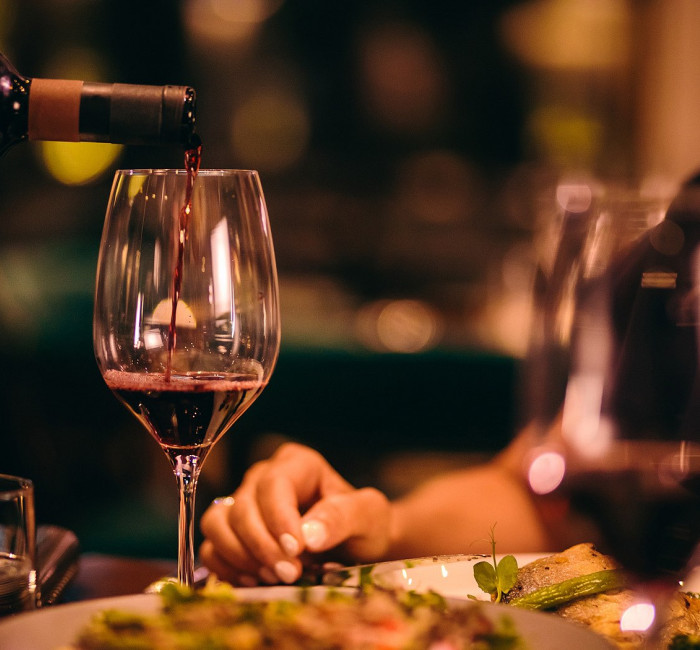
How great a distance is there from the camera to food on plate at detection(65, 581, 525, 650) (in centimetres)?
41

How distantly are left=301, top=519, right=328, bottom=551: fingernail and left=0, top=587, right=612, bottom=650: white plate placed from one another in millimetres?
332

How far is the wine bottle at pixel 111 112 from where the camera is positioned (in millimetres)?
677

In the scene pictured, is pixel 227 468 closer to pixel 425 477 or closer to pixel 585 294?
pixel 425 477

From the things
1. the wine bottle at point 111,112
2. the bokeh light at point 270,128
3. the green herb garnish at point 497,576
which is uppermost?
the bokeh light at point 270,128

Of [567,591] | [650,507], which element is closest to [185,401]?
[567,591]

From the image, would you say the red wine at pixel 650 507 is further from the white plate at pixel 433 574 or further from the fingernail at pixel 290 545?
the fingernail at pixel 290 545

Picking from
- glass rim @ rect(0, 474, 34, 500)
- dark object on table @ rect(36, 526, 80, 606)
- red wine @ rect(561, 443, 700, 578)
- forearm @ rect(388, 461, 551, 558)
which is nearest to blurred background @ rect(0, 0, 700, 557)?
forearm @ rect(388, 461, 551, 558)

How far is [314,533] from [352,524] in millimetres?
72

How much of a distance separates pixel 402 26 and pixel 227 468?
1.82 m

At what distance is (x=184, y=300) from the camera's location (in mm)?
711

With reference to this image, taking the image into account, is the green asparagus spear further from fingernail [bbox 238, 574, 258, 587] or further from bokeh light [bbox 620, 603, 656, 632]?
fingernail [bbox 238, 574, 258, 587]

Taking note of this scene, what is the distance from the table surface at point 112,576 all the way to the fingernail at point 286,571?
0.51 ft

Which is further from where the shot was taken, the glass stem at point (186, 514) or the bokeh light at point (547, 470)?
the glass stem at point (186, 514)

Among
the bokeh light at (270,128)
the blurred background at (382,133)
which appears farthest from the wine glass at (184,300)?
the bokeh light at (270,128)
